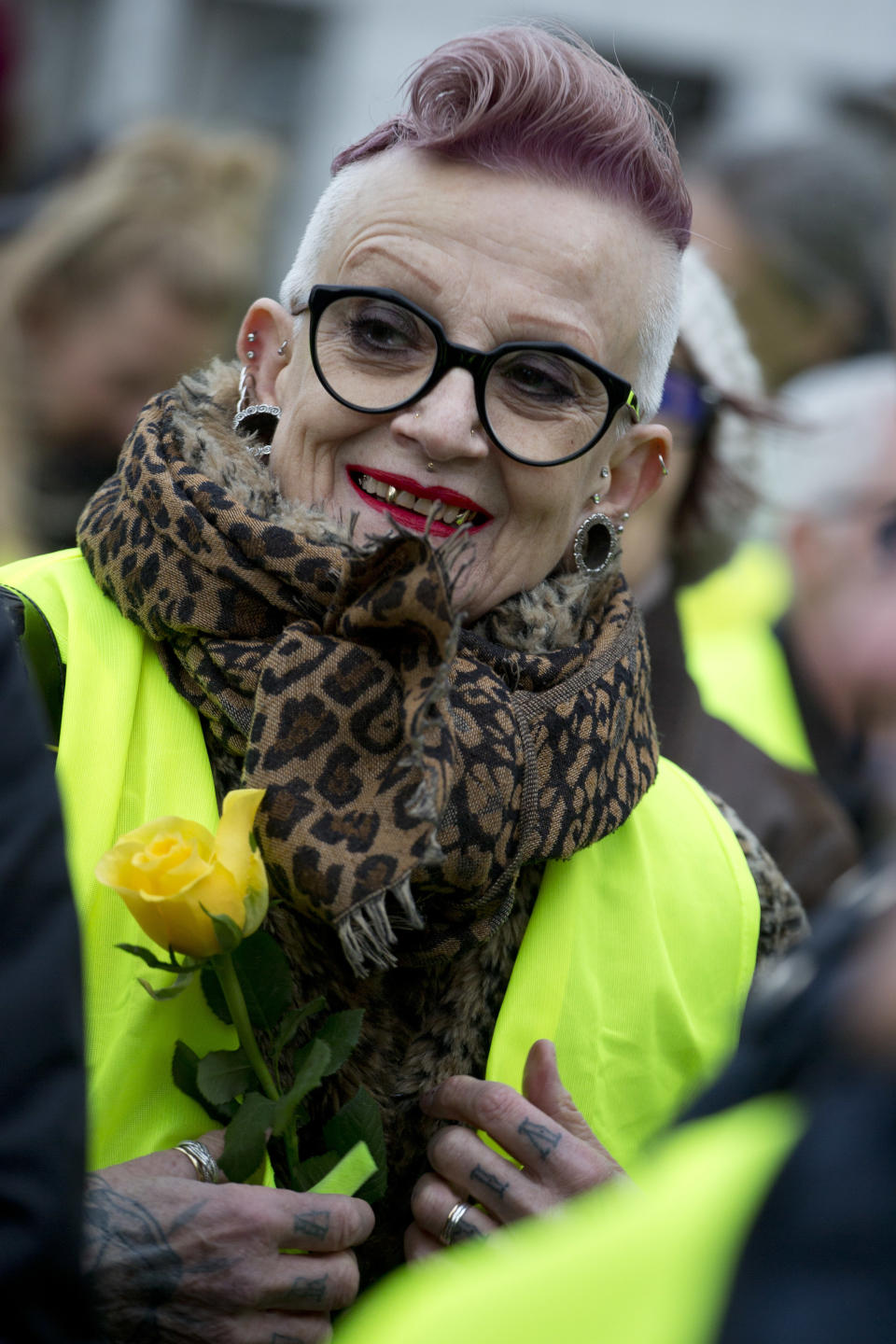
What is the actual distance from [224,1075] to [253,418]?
40.0 inches

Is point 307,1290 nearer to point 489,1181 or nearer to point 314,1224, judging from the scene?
point 314,1224

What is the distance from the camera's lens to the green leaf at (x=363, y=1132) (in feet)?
6.05

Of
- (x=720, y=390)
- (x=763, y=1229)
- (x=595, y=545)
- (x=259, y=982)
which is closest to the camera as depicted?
(x=763, y=1229)

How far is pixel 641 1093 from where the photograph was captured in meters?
2.14

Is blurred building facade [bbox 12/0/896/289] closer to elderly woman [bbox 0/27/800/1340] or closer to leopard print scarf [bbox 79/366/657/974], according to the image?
elderly woman [bbox 0/27/800/1340]

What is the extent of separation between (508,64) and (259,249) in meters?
2.56

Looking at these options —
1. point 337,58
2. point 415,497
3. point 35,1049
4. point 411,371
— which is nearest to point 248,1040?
point 35,1049

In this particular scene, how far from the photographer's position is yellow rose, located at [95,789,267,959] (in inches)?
60.9

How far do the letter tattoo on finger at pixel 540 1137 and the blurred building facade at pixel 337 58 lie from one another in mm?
7428

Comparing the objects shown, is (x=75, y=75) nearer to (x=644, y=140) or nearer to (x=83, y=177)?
(x=83, y=177)

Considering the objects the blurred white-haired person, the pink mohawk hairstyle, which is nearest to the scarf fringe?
the pink mohawk hairstyle

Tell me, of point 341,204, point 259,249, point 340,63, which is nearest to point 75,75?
point 340,63

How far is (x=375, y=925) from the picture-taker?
5.69 feet

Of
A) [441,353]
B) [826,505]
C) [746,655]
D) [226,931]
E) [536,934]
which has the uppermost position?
[441,353]
